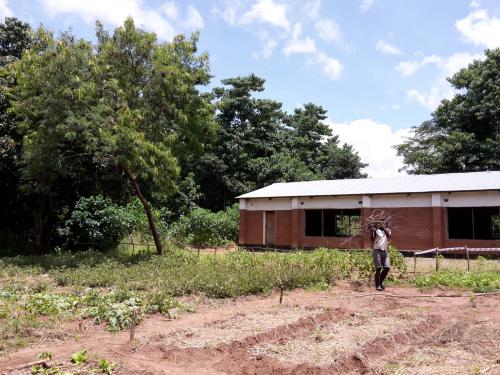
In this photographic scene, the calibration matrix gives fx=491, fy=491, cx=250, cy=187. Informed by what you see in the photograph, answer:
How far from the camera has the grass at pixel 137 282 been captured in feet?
26.8

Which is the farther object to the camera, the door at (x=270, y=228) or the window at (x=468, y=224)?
the door at (x=270, y=228)

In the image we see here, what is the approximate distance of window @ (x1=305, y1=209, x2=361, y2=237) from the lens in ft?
94.1

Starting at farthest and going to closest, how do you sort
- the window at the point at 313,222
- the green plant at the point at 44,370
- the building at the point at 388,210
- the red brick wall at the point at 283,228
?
the window at the point at 313,222
the red brick wall at the point at 283,228
the building at the point at 388,210
the green plant at the point at 44,370

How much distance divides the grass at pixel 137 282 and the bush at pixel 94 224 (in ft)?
13.0

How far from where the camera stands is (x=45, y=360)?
5512 millimetres

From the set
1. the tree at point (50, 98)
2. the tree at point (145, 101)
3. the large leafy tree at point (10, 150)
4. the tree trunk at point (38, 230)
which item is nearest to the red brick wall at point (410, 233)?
the tree at point (145, 101)

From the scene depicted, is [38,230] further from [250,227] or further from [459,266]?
[459,266]

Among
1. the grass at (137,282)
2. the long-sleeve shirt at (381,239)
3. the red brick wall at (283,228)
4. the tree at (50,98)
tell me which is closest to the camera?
the grass at (137,282)

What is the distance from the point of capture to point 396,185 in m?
24.3

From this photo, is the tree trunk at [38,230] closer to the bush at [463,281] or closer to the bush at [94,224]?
the bush at [94,224]

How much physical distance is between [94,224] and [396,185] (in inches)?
565

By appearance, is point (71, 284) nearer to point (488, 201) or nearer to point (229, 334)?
point (229, 334)

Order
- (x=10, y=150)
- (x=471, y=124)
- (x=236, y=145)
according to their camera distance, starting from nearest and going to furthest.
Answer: (x=10, y=150), (x=471, y=124), (x=236, y=145)

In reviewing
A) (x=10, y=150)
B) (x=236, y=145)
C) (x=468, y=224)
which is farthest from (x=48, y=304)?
(x=236, y=145)
